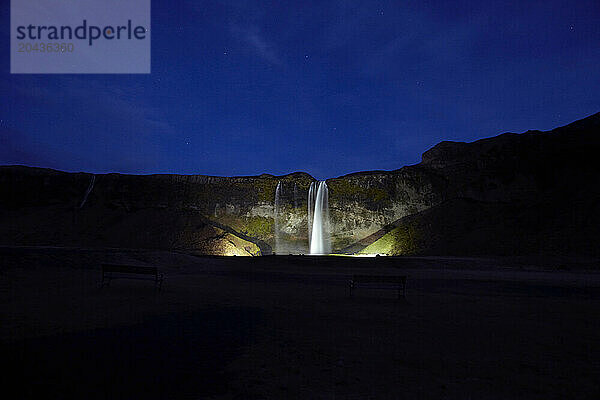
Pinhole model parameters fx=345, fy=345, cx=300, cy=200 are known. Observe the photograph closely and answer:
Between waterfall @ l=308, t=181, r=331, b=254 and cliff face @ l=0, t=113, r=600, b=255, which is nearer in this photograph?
cliff face @ l=0, t=113, r=600, b=255

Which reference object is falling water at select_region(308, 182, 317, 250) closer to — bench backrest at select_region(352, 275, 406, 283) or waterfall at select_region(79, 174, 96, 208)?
waterfall at select_region(79, 174, 96, 208)

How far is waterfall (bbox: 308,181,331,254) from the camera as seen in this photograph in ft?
164

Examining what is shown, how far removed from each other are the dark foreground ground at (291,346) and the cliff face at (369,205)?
3048cm

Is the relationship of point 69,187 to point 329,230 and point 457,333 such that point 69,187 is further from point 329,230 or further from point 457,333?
point 457,333

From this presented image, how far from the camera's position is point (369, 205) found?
49.4 m

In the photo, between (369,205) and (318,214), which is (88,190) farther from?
(369,205)

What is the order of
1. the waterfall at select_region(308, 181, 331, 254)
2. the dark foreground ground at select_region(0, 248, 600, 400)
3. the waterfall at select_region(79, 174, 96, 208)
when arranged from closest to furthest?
the dark foreground ground at select_region(0, 248, 600, 400) < the waterfall at select_region(79, 174, 96, 208) < the waterfall at select_region(308, 181, 331, 254)

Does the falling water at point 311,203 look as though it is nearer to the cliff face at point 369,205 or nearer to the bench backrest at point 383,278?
the cliff face at point 369,205

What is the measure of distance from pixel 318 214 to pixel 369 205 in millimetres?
7476

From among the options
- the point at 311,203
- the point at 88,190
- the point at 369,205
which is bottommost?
the point at 369,205

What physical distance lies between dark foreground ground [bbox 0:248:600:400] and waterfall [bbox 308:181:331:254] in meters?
40.5

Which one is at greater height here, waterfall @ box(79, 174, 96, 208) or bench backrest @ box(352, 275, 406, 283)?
waterfall @ box(79, 174, 96, 208)

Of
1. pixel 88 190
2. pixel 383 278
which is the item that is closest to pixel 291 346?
pixel 383 278

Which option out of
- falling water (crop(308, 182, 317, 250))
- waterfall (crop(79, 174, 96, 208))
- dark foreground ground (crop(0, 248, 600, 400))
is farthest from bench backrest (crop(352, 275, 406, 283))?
waterfall (crop(79, 174, 96, 208))
